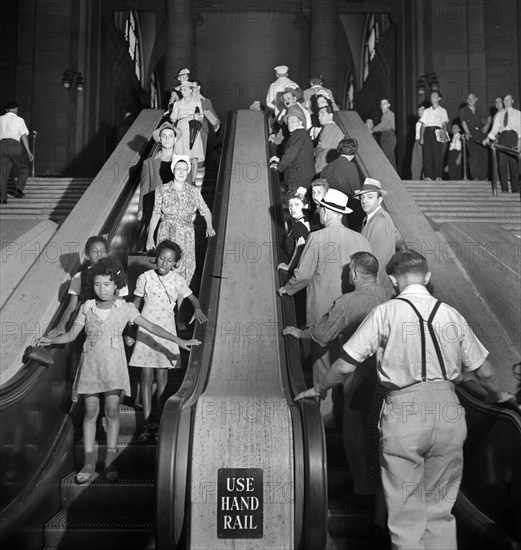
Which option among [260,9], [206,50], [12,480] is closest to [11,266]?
[12,480]

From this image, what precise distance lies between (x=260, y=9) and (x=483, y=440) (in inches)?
811

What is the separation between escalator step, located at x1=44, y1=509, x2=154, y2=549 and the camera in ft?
14.1

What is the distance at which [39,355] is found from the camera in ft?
14.7

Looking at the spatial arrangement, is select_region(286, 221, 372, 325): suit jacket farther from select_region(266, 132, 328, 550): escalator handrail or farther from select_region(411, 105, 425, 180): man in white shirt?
select_region(411, 105, 425, 180): man in white shirt

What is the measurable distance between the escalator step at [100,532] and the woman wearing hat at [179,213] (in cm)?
254

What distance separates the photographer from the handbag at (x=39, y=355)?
4479mm

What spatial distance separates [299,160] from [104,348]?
3937mm

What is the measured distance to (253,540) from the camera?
380 cm

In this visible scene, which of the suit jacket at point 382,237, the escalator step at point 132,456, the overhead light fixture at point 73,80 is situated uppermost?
the overhead light fixture at point 73,80

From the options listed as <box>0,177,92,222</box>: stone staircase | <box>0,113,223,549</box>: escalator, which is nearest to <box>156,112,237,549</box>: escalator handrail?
<box>0,113,223,549</box>: escalator

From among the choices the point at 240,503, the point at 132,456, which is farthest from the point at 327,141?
the point at 240,503

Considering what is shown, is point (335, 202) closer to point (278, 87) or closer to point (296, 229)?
point (296, 229)

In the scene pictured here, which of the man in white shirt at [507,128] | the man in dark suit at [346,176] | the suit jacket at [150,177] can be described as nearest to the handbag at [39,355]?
the suit jacket at [150,177]

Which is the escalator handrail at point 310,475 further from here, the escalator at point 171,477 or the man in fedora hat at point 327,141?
the man in fedora hat at point 327,141
